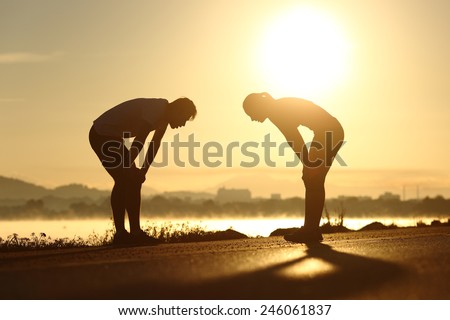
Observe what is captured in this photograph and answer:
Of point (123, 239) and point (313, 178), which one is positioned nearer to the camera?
point (313, 178)

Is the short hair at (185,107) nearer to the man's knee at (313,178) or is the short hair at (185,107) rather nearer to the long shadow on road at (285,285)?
the man's knee at (313,178)

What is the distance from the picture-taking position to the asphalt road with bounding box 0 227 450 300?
662 centimetres

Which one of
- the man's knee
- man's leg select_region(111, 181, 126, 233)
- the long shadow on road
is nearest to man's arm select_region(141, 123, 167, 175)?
man's leg select_region(111, 181, 126, 233)

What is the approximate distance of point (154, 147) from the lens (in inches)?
477

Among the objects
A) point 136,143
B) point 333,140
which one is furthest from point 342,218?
point 136,143

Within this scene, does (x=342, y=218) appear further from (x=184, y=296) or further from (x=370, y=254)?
(x=184, y=296)

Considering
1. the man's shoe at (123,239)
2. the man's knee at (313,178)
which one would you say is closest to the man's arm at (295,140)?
the man's knee at (313,178)

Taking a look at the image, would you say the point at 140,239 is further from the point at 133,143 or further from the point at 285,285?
the point at 285,285

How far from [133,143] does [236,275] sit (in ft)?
17.1

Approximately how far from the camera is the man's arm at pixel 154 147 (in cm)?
1212

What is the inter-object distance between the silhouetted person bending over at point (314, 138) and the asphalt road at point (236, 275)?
2025 mm

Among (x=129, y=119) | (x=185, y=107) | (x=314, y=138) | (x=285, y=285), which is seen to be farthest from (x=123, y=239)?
(x=285, y=285)
